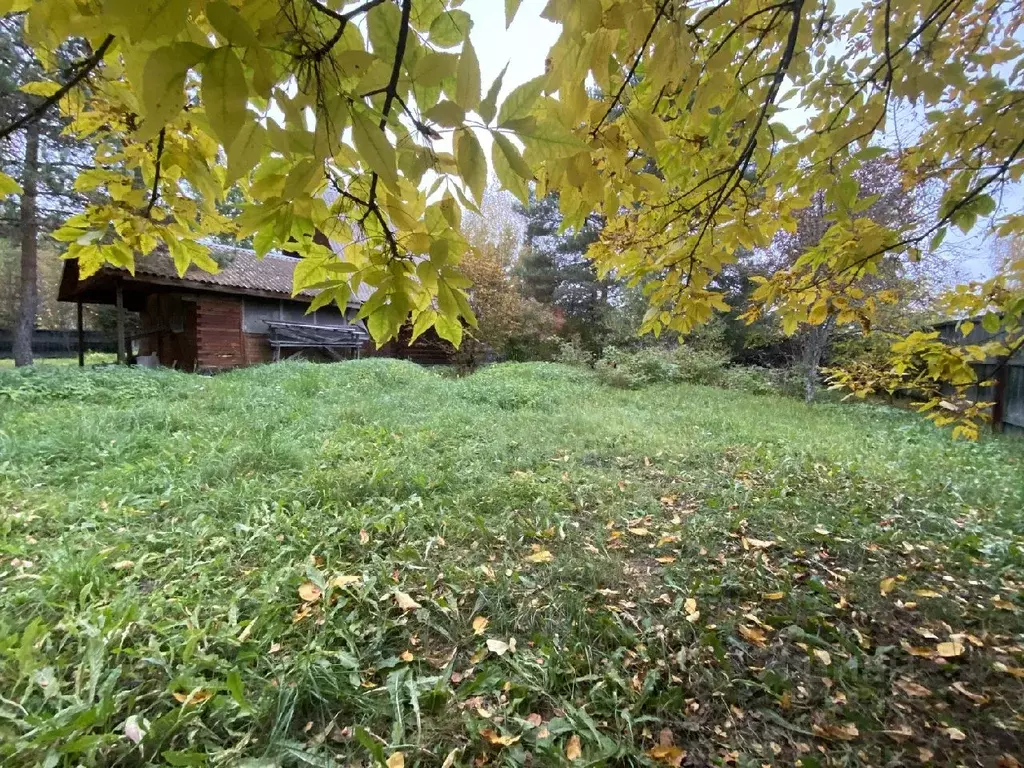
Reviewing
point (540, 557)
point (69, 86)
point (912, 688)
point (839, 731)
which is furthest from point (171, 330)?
point (912, 688)

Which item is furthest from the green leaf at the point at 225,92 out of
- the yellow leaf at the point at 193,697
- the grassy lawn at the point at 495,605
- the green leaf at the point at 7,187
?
the yellow leaf at the point at 193,697

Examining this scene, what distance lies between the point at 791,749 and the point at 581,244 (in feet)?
55.7

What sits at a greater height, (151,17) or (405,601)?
(151,17)

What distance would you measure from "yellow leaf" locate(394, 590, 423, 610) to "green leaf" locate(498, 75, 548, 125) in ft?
5.96

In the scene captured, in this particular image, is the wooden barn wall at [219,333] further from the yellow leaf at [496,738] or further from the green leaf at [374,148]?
the green leaf at [374,148]

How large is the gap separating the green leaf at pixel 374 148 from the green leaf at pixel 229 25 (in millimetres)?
130

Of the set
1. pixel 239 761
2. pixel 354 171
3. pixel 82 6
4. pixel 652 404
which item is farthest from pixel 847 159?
pixel 652 404

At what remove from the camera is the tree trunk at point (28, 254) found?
24.7 feet

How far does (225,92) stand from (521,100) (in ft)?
1.20

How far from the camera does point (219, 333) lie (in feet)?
33.9

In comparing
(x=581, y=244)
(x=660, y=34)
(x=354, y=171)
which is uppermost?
(x=581, y=244)

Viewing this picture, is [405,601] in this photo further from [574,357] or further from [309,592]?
[574,357]

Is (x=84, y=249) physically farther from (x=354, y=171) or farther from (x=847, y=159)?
(x=847, y=159)

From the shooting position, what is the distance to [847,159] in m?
1.63
